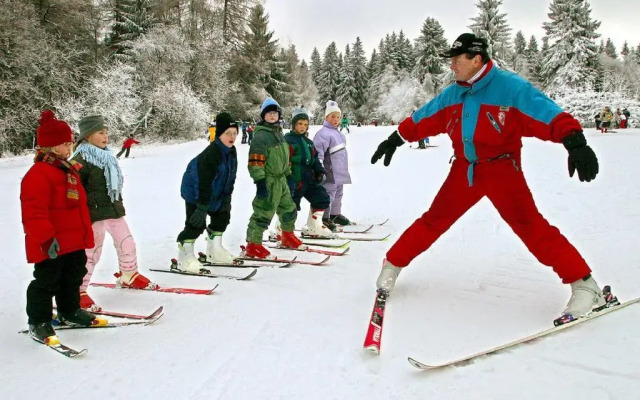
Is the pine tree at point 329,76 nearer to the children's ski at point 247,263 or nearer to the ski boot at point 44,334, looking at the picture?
the children's ski at point 247,263

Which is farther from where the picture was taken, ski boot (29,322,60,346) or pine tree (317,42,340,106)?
pine tree (317,42,340,106)

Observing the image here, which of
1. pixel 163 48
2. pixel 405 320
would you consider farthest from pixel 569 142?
pixel 163 48

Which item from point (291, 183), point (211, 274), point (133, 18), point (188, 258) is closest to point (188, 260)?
point (188, 258)

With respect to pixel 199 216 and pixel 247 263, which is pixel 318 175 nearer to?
pixel 247 263

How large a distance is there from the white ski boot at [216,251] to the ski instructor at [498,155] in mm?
1973

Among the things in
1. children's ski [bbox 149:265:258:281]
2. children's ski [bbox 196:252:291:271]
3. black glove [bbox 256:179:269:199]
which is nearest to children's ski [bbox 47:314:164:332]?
children's ski [bbox 149:265:258:281]

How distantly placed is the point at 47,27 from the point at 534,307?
90.7ft

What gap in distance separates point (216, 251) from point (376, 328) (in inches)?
99.1

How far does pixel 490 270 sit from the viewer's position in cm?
417

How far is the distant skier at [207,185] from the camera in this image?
14.1 ft

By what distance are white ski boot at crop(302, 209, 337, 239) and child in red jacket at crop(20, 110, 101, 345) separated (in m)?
3.29

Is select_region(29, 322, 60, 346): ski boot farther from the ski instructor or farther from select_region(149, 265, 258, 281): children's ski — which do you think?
the ski instructor

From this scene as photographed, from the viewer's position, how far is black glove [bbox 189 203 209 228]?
420cm

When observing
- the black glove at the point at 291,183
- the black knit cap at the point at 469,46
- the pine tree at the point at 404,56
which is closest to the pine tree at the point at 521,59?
the pine tree at the point at 404,56
